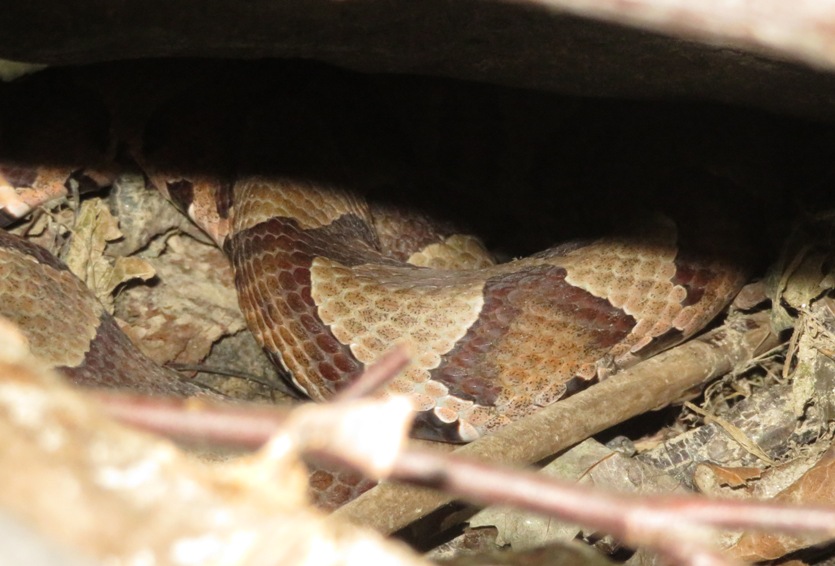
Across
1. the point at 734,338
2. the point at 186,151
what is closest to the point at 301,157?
the point at 186,151

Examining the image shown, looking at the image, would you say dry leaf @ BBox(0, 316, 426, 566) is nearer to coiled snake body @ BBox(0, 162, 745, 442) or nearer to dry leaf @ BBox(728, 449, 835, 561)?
dry leaf @ BBox(728, 449, 835, 561)

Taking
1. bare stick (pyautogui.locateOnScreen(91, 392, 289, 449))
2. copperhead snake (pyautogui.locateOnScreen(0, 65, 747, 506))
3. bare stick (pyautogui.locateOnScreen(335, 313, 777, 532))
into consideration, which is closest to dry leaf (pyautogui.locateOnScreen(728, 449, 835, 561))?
bare stick (pyautogui.locateOnScreen(335, 313, 777, 532))

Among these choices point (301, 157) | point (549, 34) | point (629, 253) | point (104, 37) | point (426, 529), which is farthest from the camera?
point (301, 157)

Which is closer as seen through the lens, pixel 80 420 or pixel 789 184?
pixel 80 420

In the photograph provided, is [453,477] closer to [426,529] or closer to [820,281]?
[426,529]

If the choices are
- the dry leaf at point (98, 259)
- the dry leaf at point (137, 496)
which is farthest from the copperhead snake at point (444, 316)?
the dry leaf at point (137, 496)

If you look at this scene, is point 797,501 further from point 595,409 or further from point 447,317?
point 447,317
